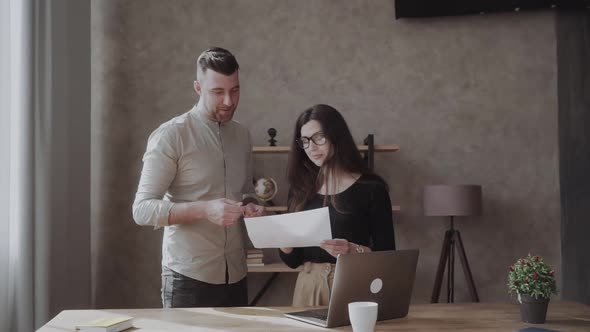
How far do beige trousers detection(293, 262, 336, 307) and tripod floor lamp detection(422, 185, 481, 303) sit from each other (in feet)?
6.18

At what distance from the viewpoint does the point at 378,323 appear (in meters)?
1.85

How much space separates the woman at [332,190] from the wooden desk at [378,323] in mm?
366

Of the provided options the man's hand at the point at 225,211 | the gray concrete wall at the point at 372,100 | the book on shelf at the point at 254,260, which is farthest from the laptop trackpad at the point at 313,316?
the gray concrete wall at the point at 372,100

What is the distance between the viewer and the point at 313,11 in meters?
4.57

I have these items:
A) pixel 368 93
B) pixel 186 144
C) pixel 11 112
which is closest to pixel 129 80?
pixel 11 112

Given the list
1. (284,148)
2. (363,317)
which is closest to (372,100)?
(284,148)

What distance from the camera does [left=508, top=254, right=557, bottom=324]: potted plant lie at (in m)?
1.84

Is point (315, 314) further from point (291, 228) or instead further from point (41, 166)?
point (41, 166)

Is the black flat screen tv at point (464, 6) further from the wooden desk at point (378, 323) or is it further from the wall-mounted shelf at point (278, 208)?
the wooden desk at point (378, 323)

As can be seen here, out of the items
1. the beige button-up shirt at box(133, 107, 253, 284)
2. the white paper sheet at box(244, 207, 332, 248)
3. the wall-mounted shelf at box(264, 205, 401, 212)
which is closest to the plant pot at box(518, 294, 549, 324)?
the white paper sheet at box(244, 207, 332, 248)

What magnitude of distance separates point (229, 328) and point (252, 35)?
319 centimetres

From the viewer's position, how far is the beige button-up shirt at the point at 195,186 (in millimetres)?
2449

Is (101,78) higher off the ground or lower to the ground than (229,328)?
higher

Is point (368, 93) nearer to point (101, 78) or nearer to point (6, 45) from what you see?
point (101, 78)
